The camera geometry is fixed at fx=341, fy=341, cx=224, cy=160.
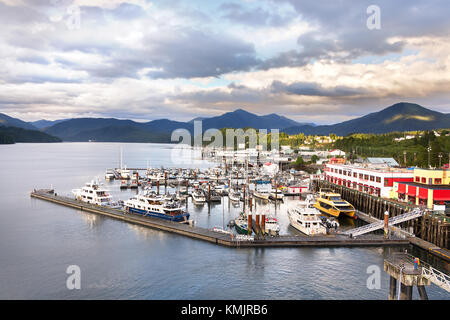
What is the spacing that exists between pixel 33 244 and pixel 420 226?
35.6 metres

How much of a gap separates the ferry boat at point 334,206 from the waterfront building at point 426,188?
576 centimetres

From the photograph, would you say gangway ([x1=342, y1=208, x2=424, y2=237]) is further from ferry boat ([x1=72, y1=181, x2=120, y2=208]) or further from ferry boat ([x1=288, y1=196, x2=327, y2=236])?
ferry boat ([x1=72, y1=181, x2=120, y2=208])

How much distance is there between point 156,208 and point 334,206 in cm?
2077

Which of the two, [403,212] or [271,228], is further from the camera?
[403,212]

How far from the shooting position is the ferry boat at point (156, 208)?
36812mm

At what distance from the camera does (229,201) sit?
50.6 meters

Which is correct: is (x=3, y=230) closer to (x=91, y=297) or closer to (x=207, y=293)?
(x=91, y=297)

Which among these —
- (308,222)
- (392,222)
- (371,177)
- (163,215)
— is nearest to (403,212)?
(392,222)

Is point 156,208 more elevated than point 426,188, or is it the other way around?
point 426,188

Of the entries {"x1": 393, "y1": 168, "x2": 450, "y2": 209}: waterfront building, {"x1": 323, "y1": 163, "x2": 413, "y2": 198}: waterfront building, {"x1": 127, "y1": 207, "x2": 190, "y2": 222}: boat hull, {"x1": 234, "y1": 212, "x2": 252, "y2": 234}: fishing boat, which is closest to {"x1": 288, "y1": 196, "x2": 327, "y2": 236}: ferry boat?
{"x1": 234, "y1": 212, "x2": 252, "y2": 234}: fishing boat

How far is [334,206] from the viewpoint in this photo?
4041 cm

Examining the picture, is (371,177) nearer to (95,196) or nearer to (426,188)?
(426,188)
